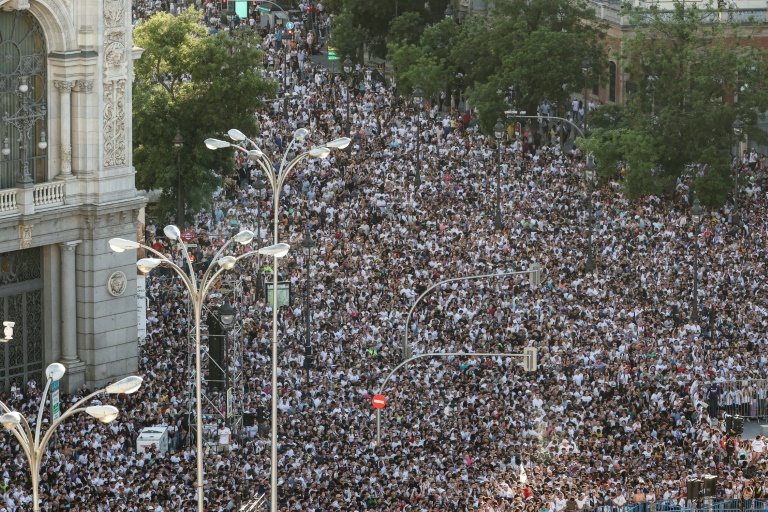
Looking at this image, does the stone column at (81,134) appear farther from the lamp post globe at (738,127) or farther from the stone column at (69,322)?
the lamp post globe at (738,127)

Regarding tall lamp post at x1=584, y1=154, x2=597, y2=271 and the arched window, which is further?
tall lamp post at x1=584, y1=154, x2=597, y2=271

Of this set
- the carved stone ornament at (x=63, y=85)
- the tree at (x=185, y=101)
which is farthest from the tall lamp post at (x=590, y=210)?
the carved stone ornament at (x=63, y=85)

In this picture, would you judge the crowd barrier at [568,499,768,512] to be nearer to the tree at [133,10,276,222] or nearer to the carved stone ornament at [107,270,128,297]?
the carved stone ornament at [107,270,128,297]

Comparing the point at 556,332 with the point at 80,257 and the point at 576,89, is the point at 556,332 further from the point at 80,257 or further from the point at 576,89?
the point at 576,89

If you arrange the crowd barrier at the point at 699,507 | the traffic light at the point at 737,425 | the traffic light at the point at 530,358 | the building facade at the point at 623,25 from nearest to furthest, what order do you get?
the crowd barrier at the point at 699,507 < the traffic light at the point at 737,425 < the traffic light at the point at 530,358 < the building facade at the point at 623,25

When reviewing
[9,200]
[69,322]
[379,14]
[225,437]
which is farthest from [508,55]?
[225,437]

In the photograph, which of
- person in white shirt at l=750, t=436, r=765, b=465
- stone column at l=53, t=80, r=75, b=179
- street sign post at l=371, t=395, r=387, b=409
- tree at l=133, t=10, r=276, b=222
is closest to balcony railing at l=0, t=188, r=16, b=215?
stone column at l=53, t=80, r=75, b=179

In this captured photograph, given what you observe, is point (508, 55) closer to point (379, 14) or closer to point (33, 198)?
point (379, 14)
